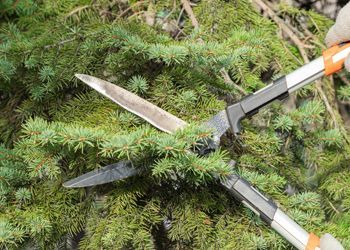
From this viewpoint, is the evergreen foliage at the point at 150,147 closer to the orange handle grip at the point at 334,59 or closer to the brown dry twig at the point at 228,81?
the brown dry twig at the point at 228,81

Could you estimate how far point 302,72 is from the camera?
150cm

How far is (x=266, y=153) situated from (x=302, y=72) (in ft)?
0.85

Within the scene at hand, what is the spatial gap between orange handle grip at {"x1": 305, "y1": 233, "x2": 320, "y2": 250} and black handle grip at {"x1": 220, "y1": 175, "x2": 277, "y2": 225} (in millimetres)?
102

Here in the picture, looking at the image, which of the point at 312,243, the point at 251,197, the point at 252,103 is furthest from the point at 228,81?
the point at 312,243

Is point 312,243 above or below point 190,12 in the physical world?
below

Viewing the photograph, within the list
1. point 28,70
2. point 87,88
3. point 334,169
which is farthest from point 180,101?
point 334,169

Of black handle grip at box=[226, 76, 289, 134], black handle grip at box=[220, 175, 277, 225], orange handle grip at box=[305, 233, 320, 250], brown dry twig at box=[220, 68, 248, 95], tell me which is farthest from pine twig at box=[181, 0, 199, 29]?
orange handle grip at box=[305, 233, 320, 250]

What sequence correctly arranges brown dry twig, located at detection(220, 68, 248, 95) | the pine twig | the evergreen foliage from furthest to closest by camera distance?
the pine twig → brown dry twig, located at detection(220, 68, 248, 95) → the evergreen foliage

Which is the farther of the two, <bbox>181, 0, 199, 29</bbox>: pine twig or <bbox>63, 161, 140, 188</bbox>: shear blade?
<bbox>181, 0, 199, 29</bbox>: pine twig

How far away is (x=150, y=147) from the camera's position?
130cm

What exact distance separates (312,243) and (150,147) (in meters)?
0.47

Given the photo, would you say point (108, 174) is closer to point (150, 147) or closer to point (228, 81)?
point (150, 147)

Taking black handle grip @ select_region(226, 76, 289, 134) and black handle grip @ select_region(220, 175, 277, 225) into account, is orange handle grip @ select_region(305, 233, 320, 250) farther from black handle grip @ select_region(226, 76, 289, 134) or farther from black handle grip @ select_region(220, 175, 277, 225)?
black handle grip @ select_region(226, 76, 289, 134)

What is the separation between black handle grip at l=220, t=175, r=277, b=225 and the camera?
4.74 ft
